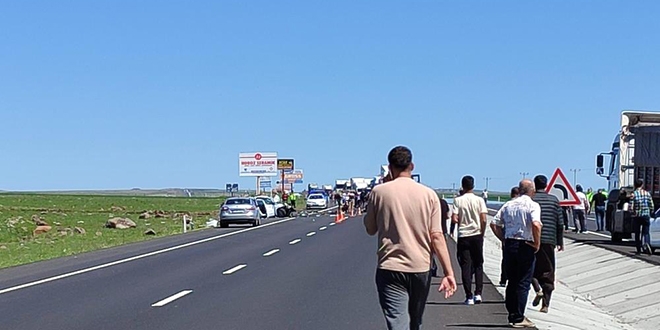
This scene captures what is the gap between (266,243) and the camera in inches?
1314

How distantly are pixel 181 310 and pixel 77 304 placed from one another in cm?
201

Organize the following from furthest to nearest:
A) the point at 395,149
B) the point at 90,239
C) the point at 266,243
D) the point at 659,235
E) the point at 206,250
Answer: the point at 90,239 < the point at 266,243 < the point at 206,250 < the point at 659,235 < the point at 395,149

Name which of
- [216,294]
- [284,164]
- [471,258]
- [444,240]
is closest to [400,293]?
[444,240]

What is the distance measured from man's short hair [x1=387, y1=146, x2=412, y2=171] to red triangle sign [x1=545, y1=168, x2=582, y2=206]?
989 centimetres

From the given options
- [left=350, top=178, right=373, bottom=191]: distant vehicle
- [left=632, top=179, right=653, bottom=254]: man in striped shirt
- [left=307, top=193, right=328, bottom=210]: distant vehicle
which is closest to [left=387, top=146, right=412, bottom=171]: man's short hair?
[left=632, top=179, right=653, bottom=254]: man in striped shirt

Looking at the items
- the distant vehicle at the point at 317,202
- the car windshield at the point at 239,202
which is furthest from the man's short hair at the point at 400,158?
the distant vehicle at the point at 317,202

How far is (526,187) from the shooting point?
12750 millimetres

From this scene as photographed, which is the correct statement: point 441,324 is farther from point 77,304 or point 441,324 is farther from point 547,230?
point 77,304

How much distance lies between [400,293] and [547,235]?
517 cm

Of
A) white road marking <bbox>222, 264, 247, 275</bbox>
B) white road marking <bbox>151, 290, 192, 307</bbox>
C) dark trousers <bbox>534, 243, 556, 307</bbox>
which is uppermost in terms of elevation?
dark trousers <bbox>534, 243, 556, 307</bbox>

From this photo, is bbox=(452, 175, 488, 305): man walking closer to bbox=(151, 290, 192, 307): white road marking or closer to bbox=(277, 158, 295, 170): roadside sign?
bbox=(151, 290, 192, 307): white road marking

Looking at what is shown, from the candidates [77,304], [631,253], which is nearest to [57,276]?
[77,304]

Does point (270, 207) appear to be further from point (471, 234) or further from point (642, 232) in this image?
point (471, 234)

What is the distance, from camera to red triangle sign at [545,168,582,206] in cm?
1822
